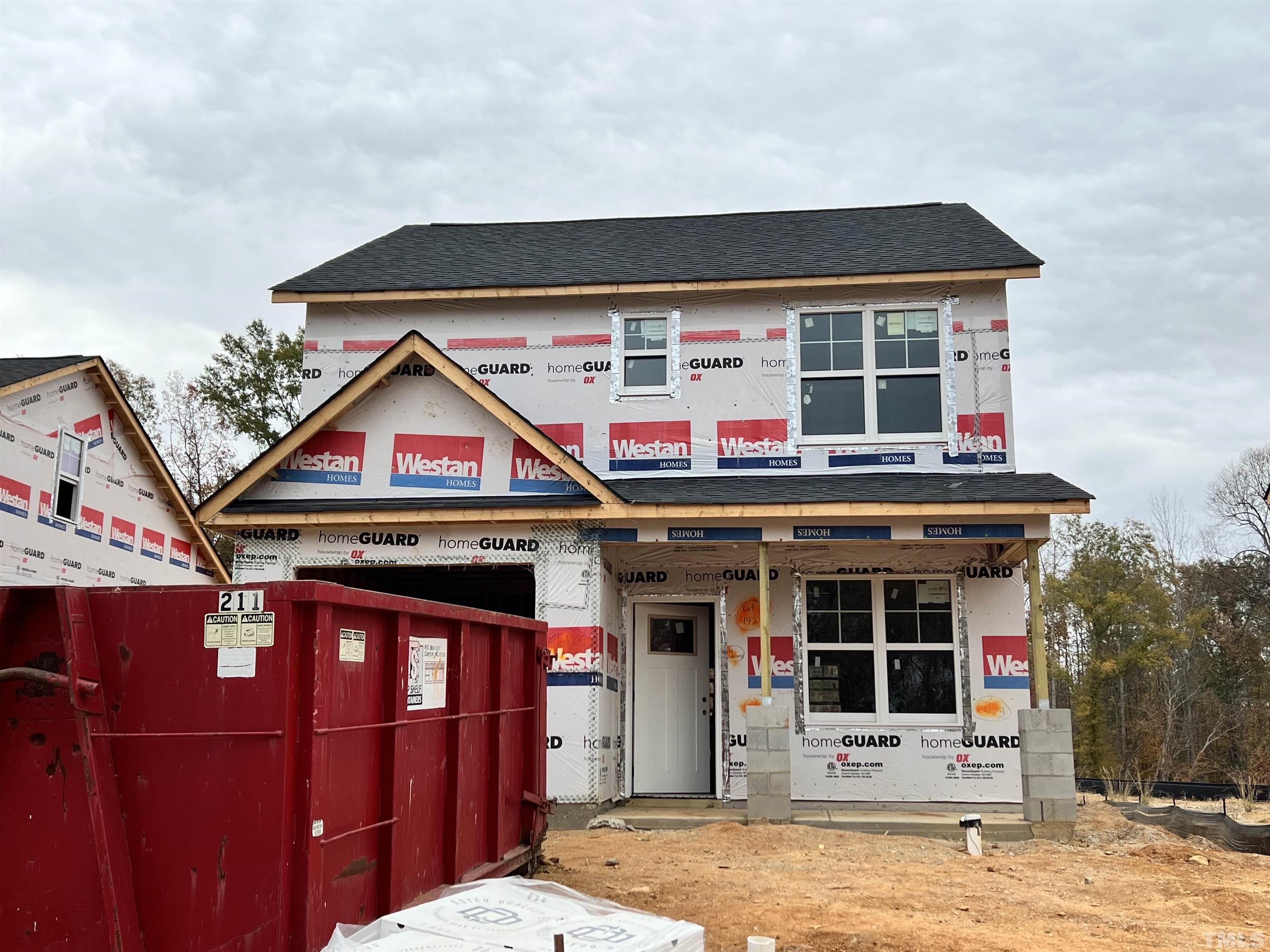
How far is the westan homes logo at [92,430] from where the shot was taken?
18.3 m

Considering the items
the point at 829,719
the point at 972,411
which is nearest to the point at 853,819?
the point at 829,719

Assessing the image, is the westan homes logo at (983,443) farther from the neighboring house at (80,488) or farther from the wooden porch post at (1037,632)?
the neighboring house at (80,488)

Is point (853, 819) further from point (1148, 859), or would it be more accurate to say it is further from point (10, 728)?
point (10, 728)

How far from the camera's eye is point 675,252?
1595cm

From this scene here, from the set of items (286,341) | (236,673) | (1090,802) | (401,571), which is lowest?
(1090,802)

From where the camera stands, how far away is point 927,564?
14.1m

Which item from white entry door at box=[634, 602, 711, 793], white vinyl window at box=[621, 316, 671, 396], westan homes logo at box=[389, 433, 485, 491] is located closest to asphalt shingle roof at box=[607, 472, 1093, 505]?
white vinyl window at box=[621, 316, 671, 396]

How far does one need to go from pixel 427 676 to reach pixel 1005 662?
9.70 m

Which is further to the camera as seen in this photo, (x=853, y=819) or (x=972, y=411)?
(x=972, y=411)

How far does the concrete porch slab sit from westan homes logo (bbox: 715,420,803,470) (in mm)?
4322

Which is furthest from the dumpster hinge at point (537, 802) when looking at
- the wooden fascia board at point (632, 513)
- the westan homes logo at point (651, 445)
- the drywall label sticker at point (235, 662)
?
the westan homes logo at point (651, 445)

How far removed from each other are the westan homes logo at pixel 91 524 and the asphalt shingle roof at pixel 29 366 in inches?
94.1

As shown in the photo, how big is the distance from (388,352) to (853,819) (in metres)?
7.64

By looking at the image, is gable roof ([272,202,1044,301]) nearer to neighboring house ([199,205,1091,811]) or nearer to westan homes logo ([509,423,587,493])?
neighboring house ([199,205,1091,811])
